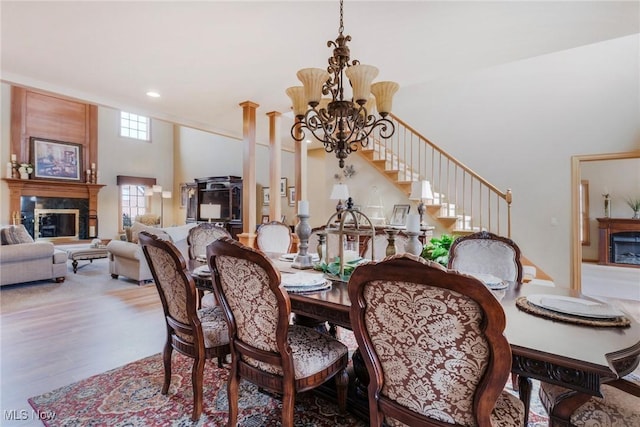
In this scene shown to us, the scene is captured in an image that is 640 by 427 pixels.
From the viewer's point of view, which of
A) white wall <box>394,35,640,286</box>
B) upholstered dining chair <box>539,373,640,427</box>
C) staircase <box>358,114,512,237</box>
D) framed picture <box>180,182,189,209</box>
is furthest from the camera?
framed picture <box>180,182,189,209</box>

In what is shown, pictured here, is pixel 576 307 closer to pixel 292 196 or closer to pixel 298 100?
pixel 298 100

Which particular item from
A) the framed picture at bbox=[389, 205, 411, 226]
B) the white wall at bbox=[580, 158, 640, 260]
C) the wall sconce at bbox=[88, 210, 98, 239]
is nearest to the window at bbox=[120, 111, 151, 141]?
the wall sconce at bbox=[88, 210, 98, 239]

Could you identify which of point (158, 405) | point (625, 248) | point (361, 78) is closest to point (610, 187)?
point (625, 248)

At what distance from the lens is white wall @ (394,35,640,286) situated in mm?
4535

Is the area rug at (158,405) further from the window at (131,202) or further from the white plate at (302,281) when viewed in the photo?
the window at (131,202)

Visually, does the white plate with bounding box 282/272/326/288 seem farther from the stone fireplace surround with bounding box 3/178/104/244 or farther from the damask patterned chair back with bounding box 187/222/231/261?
the stone fireplace surround with bounding box 3/178/104/244

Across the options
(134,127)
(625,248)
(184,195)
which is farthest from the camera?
(184,195)

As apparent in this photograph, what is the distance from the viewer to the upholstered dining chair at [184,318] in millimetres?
1655

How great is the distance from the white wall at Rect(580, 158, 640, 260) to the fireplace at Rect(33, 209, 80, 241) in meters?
13.0

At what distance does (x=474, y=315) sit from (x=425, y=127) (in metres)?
5.86

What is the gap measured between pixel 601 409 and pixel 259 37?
3.01 m

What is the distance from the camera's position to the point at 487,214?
5344 millimetres

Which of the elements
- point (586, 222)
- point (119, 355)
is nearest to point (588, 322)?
point (119, 355)

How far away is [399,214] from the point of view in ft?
19.0
